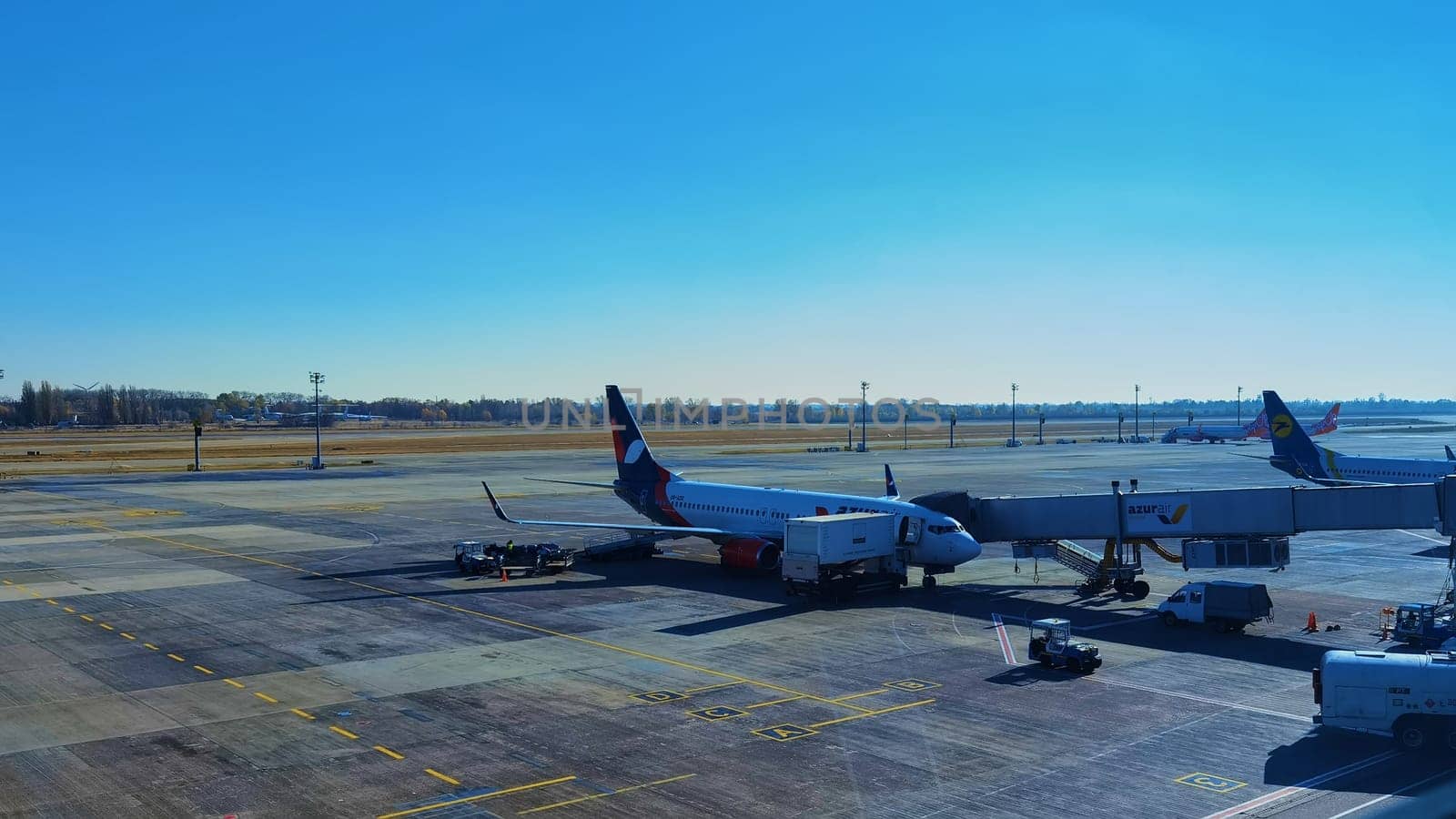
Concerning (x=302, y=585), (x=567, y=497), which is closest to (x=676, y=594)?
(x=302, y=585)

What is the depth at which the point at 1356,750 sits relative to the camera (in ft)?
80.1

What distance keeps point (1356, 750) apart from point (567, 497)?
7623 centimetres

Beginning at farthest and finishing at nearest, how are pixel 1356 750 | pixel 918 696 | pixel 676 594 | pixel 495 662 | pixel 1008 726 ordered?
pixel 676 594, pixel 495 662, pixel 918 696, pixel 1008 726, pixel 1356 750

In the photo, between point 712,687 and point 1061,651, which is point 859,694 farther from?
point 1061,651

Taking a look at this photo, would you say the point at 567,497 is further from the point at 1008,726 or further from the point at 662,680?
the point at 1008,726

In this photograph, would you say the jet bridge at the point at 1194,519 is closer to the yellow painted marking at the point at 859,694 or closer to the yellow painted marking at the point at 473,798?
the yellow painted marking at the point at 859,694

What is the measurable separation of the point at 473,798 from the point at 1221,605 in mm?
28130

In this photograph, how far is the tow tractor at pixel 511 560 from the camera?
52156 millimetres

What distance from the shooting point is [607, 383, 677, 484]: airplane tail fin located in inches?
2339

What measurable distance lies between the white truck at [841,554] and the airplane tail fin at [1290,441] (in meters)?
45.8

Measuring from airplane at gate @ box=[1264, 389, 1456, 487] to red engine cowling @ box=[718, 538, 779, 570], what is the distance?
46.6 m

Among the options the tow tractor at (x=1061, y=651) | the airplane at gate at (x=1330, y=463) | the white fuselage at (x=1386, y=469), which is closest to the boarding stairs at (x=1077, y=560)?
the tow tractor at (x=1061, y=651)

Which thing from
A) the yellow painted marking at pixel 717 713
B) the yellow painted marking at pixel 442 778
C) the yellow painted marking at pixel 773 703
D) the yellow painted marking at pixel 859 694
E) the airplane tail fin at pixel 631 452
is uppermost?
the airplane tail fin at pixel 631 452

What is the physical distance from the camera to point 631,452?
197 ft
